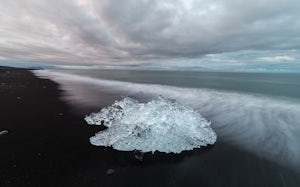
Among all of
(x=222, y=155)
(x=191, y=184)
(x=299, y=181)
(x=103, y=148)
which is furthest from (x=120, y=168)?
(x=299, y=181)

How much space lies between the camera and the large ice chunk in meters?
5.73

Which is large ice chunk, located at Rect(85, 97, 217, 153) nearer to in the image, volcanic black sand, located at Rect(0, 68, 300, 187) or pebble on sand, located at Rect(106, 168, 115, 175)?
volcanic black sand, located at Rect(0, 68, 300, 187)

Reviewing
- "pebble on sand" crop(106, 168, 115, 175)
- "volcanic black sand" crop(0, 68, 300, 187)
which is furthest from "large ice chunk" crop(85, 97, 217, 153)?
"pebble on sand" crop(106, 168, 115, 175)

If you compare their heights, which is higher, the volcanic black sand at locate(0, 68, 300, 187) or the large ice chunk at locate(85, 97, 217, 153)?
the large ice chunk at locate(85, 97, 217, 153)

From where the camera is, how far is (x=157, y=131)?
6.07 metres

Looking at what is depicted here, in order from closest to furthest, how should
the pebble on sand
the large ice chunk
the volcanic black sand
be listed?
the volcanic black sand → the pebble on sand → the large ice chunk

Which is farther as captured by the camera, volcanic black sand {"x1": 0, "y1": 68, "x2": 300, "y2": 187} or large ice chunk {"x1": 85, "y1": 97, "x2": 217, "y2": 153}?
large ice chunk {"x1": 85, "y1": 97, "x2": 217, "y2": 153}

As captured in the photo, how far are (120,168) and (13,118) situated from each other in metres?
6.77

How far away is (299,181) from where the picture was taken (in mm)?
4422

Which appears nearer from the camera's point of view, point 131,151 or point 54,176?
point 54,176

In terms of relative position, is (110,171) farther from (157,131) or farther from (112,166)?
(157,131)

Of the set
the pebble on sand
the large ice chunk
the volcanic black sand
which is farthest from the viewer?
the large ice chunk

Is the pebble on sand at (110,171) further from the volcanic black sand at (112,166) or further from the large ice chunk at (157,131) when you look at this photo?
the large ice chunk at (157,131)

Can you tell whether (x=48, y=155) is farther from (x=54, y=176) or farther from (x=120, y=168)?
Result: (x=120, y=168)
